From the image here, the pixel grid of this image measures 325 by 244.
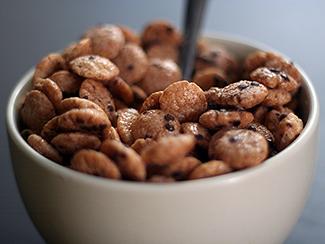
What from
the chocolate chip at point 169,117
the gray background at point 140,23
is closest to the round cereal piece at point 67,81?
A: the chocolate chip at point 169,117

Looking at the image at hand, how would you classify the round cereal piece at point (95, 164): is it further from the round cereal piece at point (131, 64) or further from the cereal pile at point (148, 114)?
the round cereal piece at point (131, 64)

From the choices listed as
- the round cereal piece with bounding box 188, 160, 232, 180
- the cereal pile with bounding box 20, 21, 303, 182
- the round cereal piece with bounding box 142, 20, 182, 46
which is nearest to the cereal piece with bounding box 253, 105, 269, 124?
the cereal pile with bounding box 20, 21, 303, 182

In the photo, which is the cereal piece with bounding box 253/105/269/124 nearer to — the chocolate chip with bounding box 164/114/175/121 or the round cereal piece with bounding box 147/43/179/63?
the chocolate chip with bounding box 164/114/175/121

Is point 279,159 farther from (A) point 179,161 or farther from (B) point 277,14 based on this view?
(B) point 277,14

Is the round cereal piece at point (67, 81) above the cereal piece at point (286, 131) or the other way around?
the other way around

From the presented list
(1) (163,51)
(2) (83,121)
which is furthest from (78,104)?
(1) (163,51)

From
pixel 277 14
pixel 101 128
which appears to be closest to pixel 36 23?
pixel 277 14
